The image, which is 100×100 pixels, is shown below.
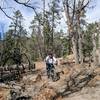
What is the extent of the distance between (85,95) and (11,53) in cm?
2079

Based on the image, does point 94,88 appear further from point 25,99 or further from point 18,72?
point 18,72

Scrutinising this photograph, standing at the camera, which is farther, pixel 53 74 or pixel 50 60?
pixel 53 74

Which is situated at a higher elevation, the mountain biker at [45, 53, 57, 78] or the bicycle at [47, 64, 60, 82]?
the mountain biker at [45, 53, 57, 78]

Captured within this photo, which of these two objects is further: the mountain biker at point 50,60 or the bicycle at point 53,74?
the bicycle at point 53,74

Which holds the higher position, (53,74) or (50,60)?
(50,60)

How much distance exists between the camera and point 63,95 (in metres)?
16.2

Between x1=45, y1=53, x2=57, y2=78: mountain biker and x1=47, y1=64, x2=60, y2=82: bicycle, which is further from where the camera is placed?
x1=47, y1=64, x2=60, y2=82: bicycle

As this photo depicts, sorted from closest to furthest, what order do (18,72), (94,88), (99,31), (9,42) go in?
(94,88) → (99,31) → (18,72) → (9,42)

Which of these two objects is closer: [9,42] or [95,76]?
[95,76]

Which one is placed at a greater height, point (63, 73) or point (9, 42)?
point (9, 42)

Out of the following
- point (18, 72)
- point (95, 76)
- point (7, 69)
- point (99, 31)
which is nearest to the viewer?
point (95, 76)

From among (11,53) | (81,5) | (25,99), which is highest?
(81,5)

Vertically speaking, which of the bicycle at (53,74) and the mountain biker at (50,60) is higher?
the mountain biker at (50,60)

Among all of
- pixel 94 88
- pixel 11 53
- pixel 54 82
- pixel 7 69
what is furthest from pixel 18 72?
pixel 94 88
